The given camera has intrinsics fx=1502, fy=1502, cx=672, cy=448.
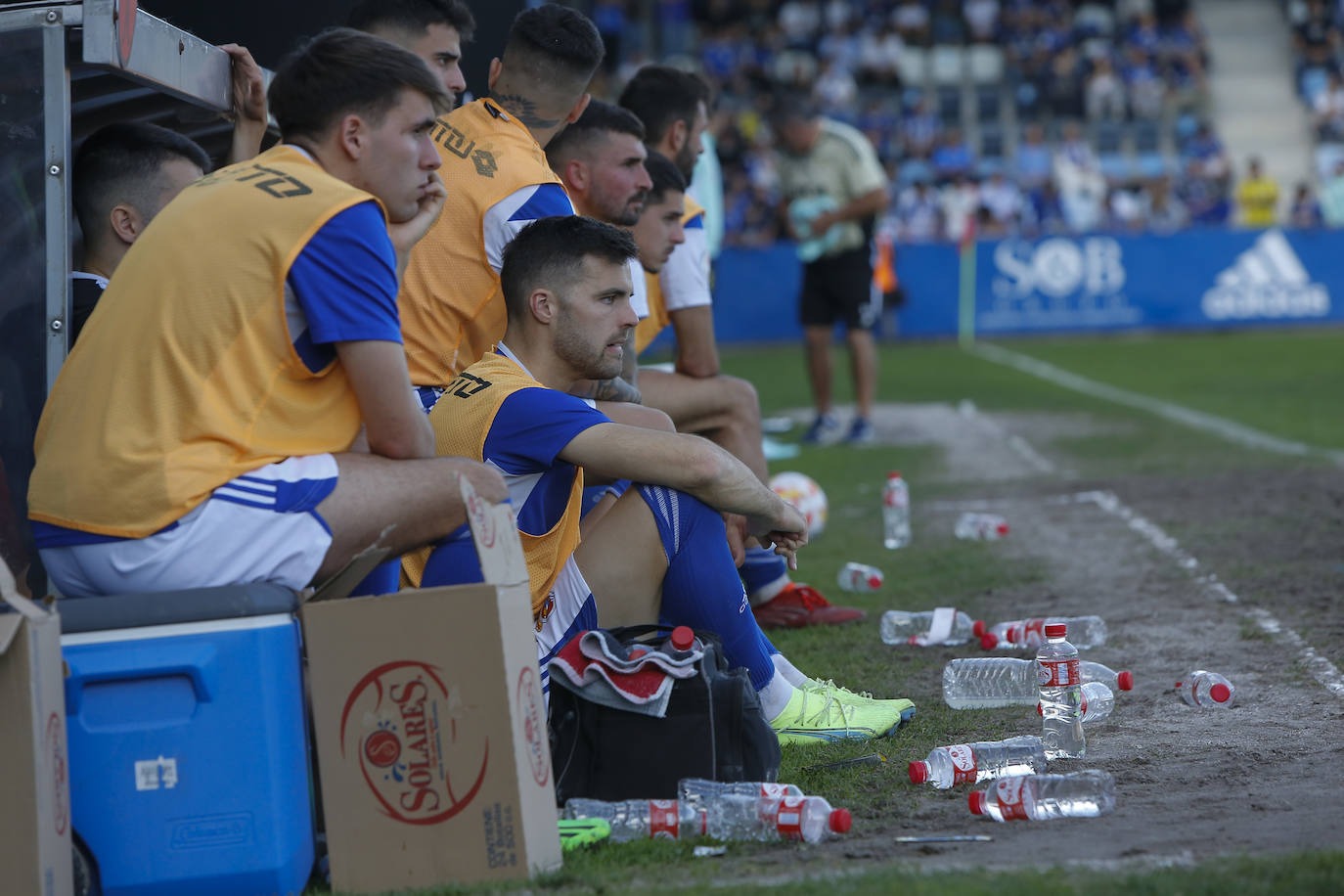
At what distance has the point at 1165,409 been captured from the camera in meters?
12.5

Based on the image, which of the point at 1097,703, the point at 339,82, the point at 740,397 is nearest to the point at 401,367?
the point at 339,82

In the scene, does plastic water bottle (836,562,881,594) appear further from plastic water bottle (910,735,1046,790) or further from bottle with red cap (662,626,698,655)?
bottle with red cap (662,626,698,655)

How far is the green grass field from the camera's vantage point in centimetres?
265

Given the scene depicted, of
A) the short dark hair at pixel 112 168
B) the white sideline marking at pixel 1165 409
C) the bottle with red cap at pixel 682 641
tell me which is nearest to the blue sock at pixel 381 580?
the bottle with red cap at pixel 682 641

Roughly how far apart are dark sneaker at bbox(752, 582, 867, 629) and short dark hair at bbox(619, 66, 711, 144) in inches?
82.6

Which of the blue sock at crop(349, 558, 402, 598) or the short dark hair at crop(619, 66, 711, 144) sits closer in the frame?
the blue sock at crop(349, 558, 402, 598)

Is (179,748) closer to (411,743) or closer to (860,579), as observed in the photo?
(411,743)

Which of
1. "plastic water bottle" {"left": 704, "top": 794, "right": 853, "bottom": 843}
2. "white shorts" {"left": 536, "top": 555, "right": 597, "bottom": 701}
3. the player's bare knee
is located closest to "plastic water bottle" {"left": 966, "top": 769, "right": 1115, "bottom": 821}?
"plastic water bottle" {"left": 704, "top": 794, "right": 853, "bottom": 843}

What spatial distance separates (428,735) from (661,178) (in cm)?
319

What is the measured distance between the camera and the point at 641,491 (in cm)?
376

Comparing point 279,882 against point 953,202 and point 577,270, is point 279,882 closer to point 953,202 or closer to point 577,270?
point 577,270

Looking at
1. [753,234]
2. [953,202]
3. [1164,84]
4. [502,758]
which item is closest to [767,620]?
[502,758]

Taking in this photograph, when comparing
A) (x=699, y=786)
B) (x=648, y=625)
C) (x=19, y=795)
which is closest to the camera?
(x=19, y=795)

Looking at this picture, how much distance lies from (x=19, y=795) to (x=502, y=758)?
0.84 m
